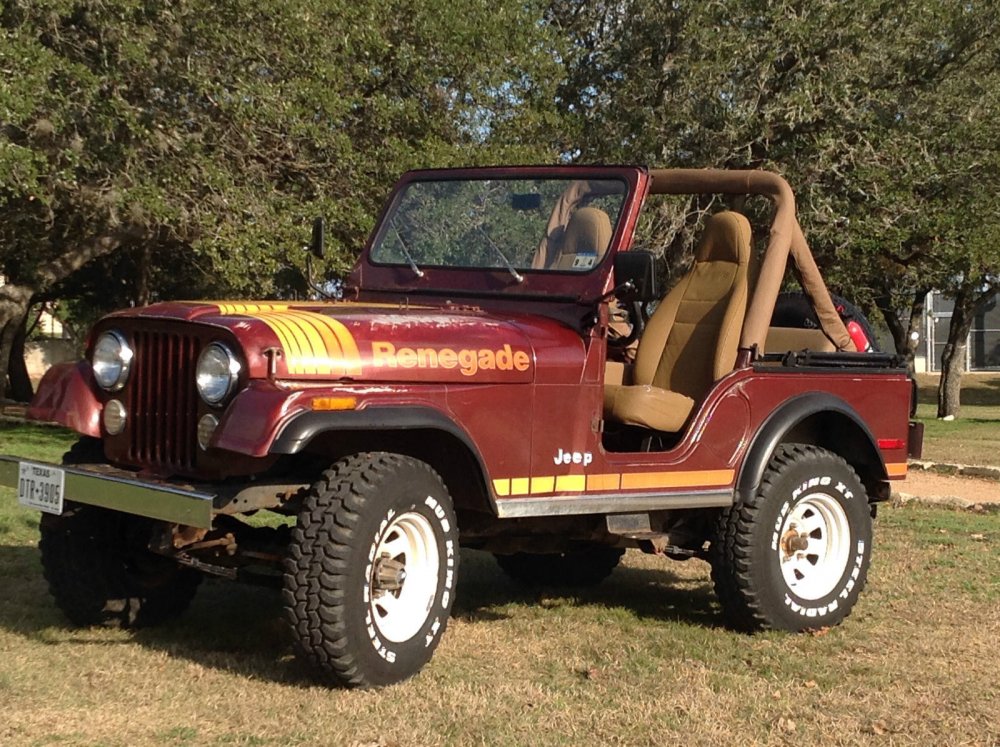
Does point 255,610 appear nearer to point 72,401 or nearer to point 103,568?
point 103,568

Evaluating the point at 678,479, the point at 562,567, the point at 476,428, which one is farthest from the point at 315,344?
the point at 562,567

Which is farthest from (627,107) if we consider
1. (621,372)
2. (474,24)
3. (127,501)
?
(127,501)

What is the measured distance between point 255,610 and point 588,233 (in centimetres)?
238

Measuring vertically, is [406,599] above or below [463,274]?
below

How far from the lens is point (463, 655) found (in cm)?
554

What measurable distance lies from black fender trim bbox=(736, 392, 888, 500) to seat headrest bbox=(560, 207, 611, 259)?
1133mm

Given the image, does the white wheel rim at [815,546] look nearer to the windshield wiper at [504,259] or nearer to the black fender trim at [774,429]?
the black fender trim at [774,429]

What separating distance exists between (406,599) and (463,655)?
0.67 m

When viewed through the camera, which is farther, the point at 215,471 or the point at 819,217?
the point at 819,217

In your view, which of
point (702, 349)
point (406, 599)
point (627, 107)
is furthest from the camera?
point (627, 107)

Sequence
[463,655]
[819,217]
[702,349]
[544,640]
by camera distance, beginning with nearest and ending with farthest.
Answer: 1. [463,655]
2. [544,640]
3. [702,349]
4. [819,217]

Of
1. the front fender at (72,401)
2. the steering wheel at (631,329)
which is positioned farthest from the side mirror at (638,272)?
the front fender at (72,401)

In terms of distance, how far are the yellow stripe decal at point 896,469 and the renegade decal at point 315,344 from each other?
3.26 metres

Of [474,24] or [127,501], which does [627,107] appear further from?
[127,501]
